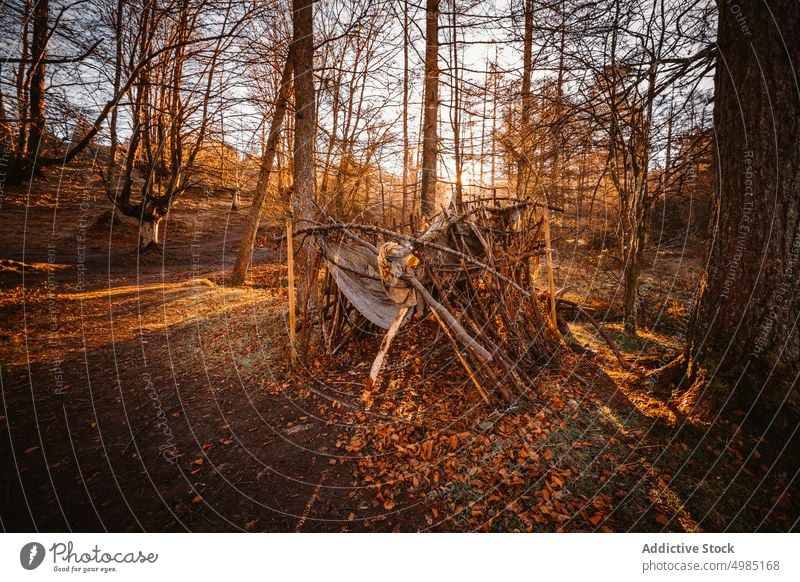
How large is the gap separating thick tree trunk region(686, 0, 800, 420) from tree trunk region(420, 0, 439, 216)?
4645mm

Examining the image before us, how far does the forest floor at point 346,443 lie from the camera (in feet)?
7.50

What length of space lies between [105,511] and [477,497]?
9.97ft

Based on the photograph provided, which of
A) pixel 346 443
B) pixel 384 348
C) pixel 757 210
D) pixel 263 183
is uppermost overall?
pixel 263 183

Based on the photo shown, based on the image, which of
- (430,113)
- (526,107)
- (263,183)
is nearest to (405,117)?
(430,113)

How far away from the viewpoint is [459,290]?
4031mm

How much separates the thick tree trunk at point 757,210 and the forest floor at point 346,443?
401 millimetres

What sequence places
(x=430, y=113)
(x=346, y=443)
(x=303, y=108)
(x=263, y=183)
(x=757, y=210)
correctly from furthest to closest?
(x=263, y=183), (x=430, y=113), (x=303, y=108), (x=346, y=443), (x=757, y=210)

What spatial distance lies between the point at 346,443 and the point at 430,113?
22.9 feet

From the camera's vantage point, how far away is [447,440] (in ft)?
9.55

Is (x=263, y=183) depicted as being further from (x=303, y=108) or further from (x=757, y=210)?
(x=757, y=210)

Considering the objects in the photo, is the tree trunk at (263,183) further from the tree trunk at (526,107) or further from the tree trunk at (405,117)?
the tree trunk at (526,107)

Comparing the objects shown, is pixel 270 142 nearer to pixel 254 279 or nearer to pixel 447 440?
pixel 254 279

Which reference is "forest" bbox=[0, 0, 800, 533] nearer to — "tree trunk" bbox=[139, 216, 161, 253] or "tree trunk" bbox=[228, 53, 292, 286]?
"tree trunk" bbox=[228, 53, 292, 286]

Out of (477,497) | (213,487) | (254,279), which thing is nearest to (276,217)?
(254,279)
